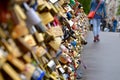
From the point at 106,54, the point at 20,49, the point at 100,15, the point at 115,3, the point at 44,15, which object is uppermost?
the point at 115,3

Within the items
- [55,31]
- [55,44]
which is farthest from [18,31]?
[55,31]

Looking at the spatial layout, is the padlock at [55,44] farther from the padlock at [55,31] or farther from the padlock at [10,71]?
the padlock at [10,71]

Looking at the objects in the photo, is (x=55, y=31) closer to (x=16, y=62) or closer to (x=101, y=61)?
(x=16, y=62)

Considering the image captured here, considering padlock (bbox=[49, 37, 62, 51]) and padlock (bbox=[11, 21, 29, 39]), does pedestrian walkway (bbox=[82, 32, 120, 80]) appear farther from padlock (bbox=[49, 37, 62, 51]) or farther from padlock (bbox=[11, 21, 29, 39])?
padlock (bbox=[11, 21, 29, 39])

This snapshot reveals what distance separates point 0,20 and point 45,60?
170 cm

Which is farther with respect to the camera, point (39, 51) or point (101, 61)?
point (101, 61)

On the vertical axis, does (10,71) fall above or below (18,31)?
below

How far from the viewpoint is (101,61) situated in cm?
1018

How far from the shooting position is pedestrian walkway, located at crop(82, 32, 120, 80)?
27.4ft

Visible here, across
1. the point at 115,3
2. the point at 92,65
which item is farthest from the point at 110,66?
the point at 115,3

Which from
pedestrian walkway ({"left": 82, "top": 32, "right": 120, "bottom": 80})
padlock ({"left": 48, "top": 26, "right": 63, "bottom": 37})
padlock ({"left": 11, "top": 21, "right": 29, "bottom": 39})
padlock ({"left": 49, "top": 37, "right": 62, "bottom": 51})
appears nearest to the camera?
padlock ({"left": 11, "top": 21, "right": 29, "bottom": 39})

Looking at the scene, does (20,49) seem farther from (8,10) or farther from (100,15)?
(100,15)

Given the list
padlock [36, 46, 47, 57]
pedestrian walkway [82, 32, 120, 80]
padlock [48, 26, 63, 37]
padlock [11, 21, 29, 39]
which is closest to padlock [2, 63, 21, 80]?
padlock [11, 21, 29, 39]

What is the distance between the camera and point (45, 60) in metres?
3.55
